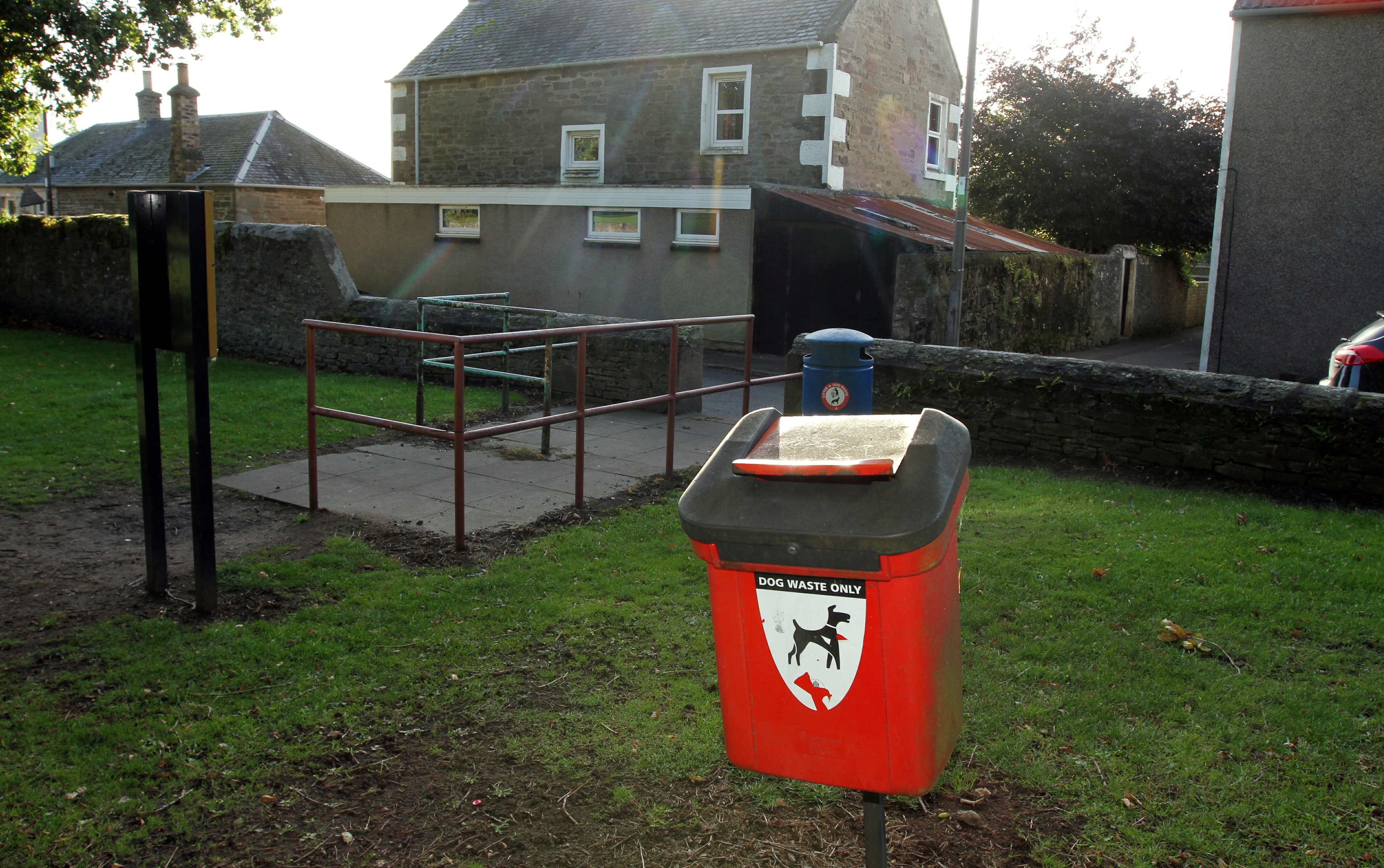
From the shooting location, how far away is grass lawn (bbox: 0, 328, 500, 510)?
292 inches

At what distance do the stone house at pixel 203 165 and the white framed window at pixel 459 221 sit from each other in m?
12.6

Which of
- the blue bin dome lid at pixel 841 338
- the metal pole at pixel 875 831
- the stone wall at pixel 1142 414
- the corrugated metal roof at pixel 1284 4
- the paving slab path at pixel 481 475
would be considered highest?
the corrugated metal roof at pixel 1284 4

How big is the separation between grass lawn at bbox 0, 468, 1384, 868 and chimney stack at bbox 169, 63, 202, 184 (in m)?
33.5

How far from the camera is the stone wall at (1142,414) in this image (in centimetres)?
686

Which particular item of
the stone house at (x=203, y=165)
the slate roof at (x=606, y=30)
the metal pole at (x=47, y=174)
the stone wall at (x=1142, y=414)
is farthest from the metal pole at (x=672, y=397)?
the metal pole at (x=47, y=174)

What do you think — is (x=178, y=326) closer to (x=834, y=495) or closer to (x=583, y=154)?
(x=834, y=495)

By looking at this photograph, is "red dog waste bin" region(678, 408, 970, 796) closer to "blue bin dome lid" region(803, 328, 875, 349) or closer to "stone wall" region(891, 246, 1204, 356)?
"blue bin dome lid" region(803, 328, 875, 349)

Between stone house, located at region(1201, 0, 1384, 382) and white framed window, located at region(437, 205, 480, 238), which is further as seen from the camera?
white framed window, located at region(437, 205, 480, 238)

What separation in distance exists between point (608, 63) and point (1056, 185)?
12.3 m

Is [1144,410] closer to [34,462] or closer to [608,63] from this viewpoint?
[34,462]

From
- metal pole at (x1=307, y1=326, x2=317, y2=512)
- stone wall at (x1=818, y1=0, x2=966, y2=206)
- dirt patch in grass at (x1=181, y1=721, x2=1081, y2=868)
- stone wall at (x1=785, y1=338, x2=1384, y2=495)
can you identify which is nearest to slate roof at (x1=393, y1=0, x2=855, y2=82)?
stone wall at (x1=818, y1=0, x2=966, y2=206)

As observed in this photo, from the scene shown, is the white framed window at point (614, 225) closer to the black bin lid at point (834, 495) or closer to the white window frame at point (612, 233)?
the white window frame at point (612, 233)

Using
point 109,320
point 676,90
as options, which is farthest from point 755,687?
point 676,90

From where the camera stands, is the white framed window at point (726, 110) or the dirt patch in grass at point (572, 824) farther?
the white framed window at point (726, 110)
